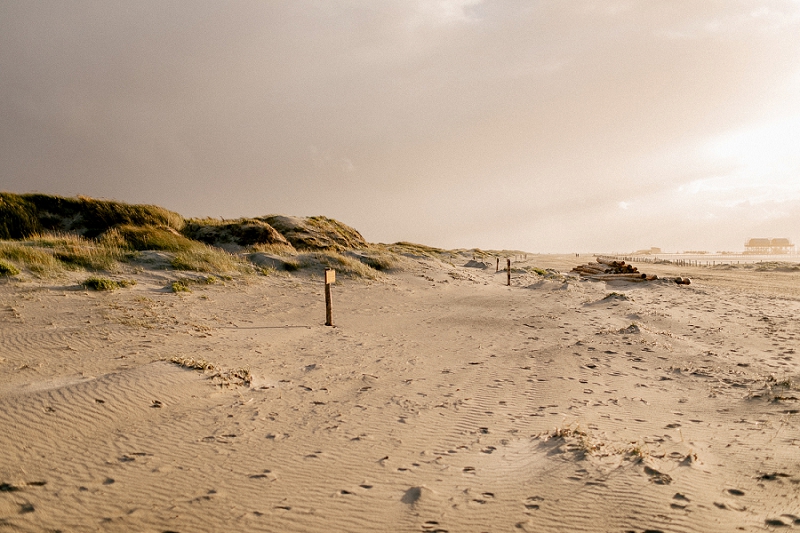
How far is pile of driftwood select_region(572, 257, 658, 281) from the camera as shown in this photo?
24250 millimetres

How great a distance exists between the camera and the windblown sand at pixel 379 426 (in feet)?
11.1

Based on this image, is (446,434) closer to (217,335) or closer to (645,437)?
(645,437)

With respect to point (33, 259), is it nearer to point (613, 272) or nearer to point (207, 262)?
point (207, 262)

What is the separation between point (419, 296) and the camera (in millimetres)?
17453

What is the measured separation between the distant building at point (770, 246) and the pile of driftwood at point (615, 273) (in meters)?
179

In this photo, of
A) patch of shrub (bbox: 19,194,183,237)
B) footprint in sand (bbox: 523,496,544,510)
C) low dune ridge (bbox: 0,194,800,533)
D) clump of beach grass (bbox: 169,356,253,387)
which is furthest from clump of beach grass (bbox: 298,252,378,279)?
footprint in sand (bbox: 523,496,544,510)

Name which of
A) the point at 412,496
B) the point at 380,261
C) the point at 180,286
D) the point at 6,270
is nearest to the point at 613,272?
the point at 380,261

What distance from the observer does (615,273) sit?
88.0ft

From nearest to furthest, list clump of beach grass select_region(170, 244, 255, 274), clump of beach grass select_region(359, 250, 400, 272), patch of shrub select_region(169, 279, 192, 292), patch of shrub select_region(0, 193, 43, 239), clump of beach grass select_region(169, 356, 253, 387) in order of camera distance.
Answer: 1. clump of beach grass select_region(169, 356, 253, 387)
2. patch of shrub select_region(169, 279, 192, 292)
3. clump of beach grass select_region(170, 244, 255, 274)
4. patch of shrub select_region(0, 193, 43, 239)
5. clump of beach grass select_region(359, 250, 400, 272)

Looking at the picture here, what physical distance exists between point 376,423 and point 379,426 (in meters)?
0.10

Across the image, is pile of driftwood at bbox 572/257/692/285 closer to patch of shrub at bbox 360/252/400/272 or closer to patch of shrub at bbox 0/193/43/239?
patch of shrub at bbox 360/252/400/272

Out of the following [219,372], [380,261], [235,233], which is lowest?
[219,372]

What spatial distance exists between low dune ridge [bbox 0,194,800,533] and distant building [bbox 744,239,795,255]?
19741 cm

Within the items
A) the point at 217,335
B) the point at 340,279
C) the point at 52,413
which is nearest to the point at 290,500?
the point at 52,413
